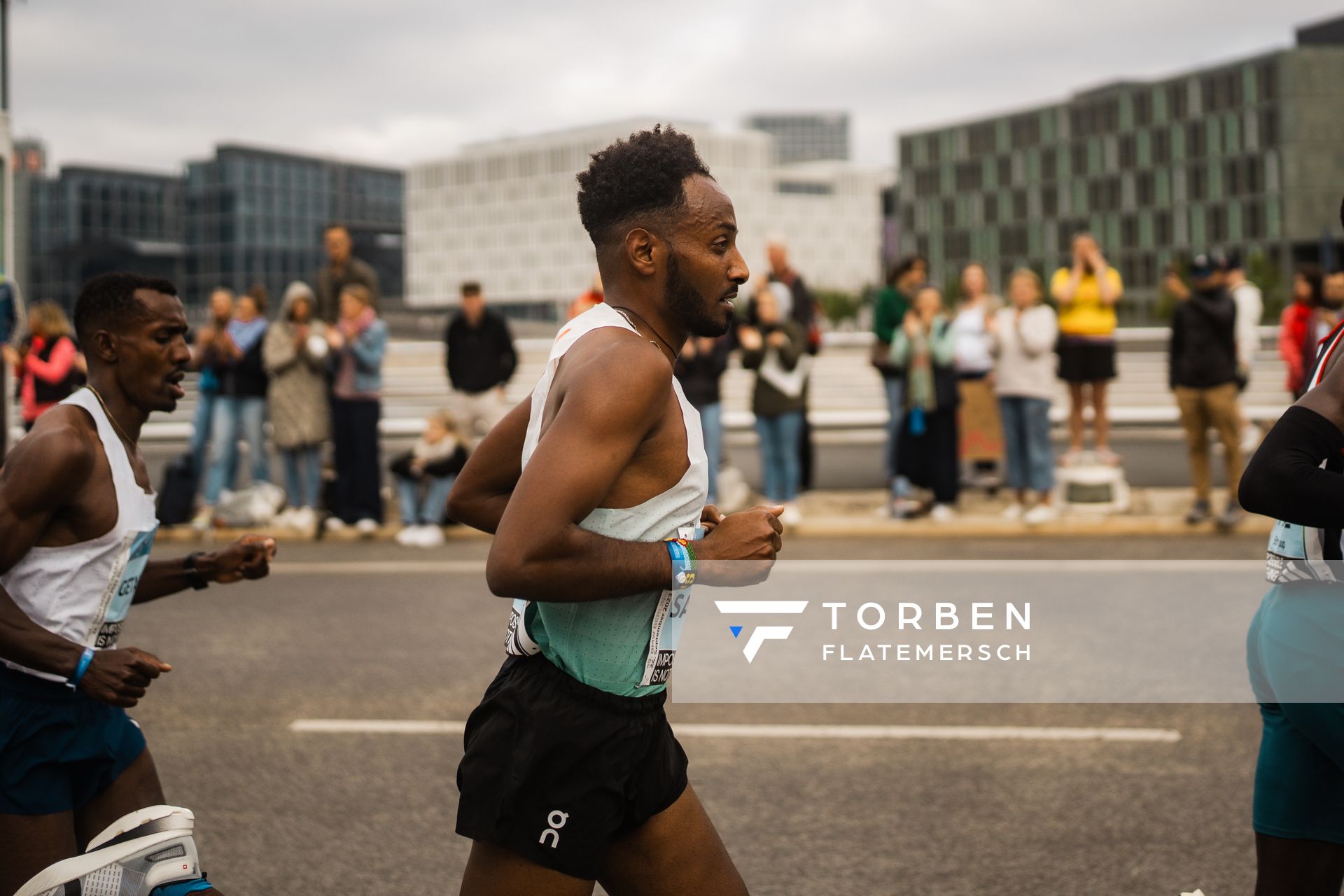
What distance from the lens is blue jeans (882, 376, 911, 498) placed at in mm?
12563

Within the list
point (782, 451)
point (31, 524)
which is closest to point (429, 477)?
point (782, 451)

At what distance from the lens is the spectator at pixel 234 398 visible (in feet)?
42.1

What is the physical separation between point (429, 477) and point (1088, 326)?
5613 millimetres

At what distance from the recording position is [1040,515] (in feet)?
40.1

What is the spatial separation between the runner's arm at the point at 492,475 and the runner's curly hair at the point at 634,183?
0.43 metres

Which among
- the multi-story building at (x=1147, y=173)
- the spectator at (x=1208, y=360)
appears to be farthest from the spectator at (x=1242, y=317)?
the multi-story building at (x=1147, y=173)

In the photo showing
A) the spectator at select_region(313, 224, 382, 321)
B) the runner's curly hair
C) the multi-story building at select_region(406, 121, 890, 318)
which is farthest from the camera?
the multi-story building at select_region(406, 121, 890, 318)

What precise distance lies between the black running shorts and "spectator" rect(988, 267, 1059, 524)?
9.75 meters

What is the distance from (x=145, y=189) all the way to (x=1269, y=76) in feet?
242

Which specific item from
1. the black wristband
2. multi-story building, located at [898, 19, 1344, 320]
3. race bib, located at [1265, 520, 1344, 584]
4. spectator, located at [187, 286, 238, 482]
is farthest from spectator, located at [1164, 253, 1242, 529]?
multi-story building, located at [898, 19, 1344, 320]

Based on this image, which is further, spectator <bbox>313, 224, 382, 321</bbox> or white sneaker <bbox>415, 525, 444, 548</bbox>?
spectator <bbox>313, 224, 382, 321</bbox>

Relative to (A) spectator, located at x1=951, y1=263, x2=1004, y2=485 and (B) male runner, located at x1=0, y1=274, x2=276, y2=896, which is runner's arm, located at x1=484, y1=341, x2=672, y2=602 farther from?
(A) spectator, located at x1=951, y1=263, x2=1004, y2=485

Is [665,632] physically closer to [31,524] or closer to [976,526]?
[31,524]

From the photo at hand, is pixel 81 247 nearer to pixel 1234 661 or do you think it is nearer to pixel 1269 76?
pixel 1269 76
